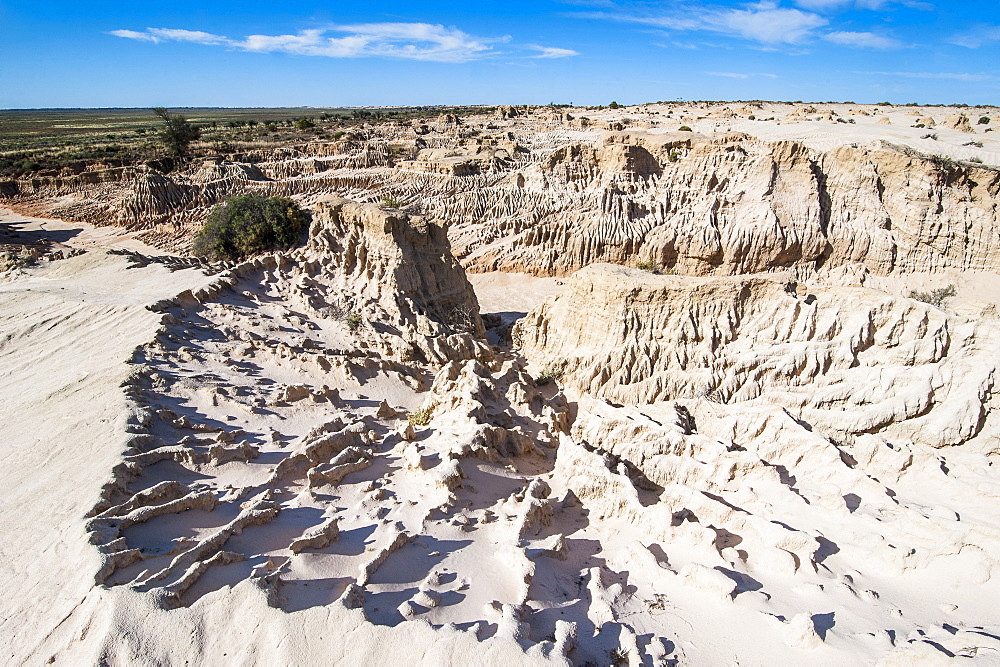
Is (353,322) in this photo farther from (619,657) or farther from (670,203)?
(670,203)

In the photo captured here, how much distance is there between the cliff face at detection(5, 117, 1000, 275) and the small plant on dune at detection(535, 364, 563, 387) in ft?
45.1

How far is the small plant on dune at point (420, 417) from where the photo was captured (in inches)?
388

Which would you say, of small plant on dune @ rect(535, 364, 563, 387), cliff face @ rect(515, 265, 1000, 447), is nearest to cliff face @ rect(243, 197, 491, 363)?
small plant on dune @ rect(535, 364, 563, 387)

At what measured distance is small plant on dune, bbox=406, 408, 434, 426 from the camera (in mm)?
9859

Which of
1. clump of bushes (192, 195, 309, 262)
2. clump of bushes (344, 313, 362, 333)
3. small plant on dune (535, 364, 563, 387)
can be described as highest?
clump of bushes (192, 195, 309, 262)

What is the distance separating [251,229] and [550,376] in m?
10.8

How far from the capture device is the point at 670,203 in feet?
77.5

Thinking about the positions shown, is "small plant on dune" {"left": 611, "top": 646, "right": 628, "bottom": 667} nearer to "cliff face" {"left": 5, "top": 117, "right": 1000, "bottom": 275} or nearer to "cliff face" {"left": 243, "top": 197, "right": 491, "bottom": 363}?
"cliff face" {"left": 243, "top": 197, "right": 491, "bottom": 363}

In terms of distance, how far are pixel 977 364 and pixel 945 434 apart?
1127 mm

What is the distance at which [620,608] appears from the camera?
5672 millimetres

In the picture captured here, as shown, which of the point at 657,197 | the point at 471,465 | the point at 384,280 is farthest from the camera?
the point at 657,197

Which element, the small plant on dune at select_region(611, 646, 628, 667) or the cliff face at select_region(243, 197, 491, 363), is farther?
the cliff face at select_region(243, 197, 491, 363)

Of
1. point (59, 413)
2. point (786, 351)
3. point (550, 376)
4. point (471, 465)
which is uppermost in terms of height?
point (786, 351)

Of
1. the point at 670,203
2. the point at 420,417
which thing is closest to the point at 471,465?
the point at 420,417
